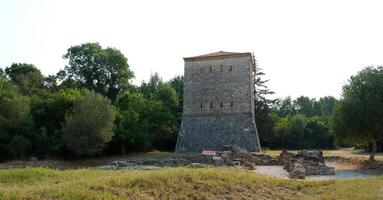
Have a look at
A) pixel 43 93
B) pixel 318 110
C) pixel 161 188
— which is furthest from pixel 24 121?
pixel 318 110

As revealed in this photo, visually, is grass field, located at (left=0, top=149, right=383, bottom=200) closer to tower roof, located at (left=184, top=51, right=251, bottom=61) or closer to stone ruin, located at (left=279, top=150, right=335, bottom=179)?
stone ruin, located at (left=279, top=150, right=335, bottom=179)

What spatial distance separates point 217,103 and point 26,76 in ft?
79.1

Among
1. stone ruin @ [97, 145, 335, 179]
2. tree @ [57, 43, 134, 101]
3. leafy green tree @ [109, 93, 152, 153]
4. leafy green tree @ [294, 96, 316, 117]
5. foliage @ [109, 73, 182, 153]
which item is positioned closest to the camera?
stone ruin @ [97, 145, 335, 179]

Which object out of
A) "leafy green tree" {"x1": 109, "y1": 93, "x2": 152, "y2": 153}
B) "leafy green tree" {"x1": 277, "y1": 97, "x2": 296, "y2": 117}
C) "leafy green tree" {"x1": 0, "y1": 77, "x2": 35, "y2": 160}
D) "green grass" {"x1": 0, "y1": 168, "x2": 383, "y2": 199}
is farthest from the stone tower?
"leafy green tree" {"x1": 277, "y1": 97, "x2": 296, "y2": 117}

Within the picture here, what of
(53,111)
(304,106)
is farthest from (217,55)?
(304,106)

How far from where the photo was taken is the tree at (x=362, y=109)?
2394 centimetres

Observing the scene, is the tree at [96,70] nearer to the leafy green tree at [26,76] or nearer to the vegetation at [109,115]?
the vegetation at [109,115]

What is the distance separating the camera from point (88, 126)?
1135 inches

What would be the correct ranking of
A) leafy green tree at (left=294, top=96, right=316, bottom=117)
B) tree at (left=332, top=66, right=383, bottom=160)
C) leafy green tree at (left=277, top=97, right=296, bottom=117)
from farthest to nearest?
leafy green tree at (left=294, top=96, right=316, bottom=117)
leafy green tree at (left=277, top=97, right=296, bottom=117)
tree at (left=332, top=66, right=383, bottom=160)

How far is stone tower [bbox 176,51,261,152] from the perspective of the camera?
113 ft

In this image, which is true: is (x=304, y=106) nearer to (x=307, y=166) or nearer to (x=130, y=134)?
(x=130, y=134)

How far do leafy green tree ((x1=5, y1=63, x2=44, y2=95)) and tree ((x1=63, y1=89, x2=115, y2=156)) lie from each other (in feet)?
44.0

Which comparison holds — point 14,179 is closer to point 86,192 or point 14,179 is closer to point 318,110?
point 86,192

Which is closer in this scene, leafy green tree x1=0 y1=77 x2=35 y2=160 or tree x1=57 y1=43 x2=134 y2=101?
leafy green tree x1=0 y1=77 x2=35 y2=160
